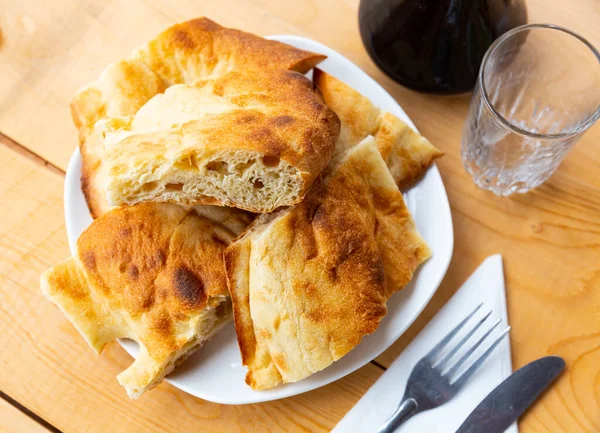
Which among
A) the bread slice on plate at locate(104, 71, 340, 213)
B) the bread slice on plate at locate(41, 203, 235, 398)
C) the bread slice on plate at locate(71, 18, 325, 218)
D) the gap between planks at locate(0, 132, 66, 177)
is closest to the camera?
the bread slice on plate at locate(104, 71, 340, 213)

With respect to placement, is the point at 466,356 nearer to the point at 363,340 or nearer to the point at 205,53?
the point at 363,340

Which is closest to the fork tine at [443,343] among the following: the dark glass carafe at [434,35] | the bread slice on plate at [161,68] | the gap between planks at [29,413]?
the dark glass carafe at [434,35]

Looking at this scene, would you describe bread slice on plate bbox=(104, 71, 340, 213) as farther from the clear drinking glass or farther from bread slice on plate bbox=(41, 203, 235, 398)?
the clear drinking glass

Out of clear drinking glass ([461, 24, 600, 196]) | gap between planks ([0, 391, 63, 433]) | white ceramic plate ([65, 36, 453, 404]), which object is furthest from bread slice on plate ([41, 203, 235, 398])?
clear drinking glass ([461, 24, 600, 196])

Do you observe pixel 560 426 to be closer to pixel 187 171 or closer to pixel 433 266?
pixel 433 266

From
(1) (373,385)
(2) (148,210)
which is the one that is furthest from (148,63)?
(1) (373,385)

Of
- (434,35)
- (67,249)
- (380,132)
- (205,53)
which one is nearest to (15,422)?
(67,249)
